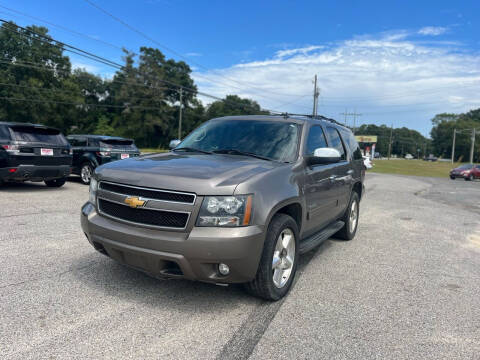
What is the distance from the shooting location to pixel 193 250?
9.35 feet

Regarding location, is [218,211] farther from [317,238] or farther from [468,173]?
[468,173]

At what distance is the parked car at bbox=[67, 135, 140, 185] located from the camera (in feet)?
37.4

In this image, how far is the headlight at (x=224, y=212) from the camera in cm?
292

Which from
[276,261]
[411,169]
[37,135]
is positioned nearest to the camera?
[276,261]

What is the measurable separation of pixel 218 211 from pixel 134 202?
76 centimetres

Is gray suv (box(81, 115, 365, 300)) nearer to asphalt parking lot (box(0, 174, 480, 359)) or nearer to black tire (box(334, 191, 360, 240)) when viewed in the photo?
asphalt parking lot (box(0, 174, 480, 359))

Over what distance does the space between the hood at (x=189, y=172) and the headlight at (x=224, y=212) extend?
0.07 metres

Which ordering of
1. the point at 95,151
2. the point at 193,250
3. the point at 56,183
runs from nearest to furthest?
the point at 193,250 < the point at 56,183 < the point at 95,151

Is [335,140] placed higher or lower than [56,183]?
higher

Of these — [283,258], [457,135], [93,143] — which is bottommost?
[283,258]

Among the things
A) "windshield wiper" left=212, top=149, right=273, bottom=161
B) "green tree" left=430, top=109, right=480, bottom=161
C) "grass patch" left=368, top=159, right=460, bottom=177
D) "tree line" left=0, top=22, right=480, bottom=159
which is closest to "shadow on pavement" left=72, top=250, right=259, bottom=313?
"windshield wiper" left=212, top=149, right=273, bottom=161

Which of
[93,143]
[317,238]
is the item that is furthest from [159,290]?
[93,143]

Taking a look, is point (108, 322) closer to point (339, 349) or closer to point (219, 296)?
point (219, 296)

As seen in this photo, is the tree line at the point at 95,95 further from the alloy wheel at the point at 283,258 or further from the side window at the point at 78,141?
the alloy wheel at the point at 283,258
